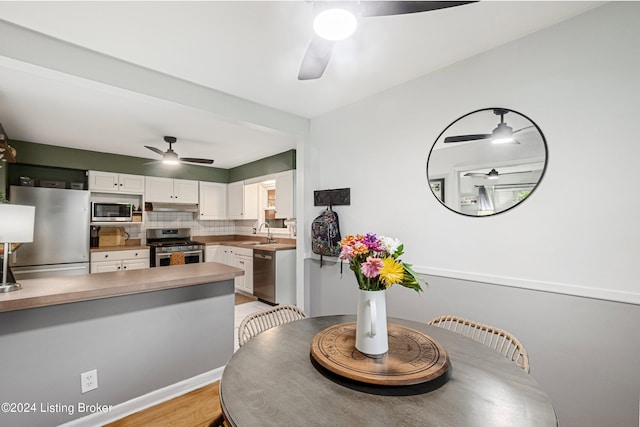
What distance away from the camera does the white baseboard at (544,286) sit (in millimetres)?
1479

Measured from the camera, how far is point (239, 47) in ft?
6.29

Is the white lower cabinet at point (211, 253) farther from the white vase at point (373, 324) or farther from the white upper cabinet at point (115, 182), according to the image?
the white vase at point (373, 324)

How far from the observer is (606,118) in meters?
1.54

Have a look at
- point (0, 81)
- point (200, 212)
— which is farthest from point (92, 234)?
point (0, 81)

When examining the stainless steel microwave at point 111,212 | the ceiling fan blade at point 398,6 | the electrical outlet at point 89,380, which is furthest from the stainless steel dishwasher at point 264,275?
the ceiling fan blade at point 398,6

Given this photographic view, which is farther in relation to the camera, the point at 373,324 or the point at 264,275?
the point at 264,275

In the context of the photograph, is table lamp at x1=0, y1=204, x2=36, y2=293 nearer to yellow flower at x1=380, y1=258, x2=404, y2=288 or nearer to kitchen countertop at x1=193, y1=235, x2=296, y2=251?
yellow flower at x1=380, y1=258, x2=404, y2=288

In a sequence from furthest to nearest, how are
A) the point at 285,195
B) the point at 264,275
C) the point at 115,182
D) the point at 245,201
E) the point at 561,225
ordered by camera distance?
the point at 245,201, the point at 115,182, the point at 285,195, the point at 264,275, the point at 561,225

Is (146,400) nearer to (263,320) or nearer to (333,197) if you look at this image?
(263,320)

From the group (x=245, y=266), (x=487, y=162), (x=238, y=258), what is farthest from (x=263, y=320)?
(x=238, y=258)

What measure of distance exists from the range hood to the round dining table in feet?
15.4

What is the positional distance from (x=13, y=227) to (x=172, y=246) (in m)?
3.37

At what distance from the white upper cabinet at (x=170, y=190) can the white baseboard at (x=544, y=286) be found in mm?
4541

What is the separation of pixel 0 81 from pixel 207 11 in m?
1.99
